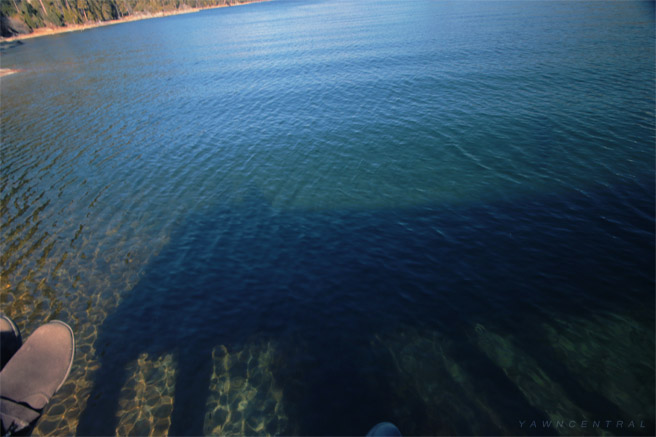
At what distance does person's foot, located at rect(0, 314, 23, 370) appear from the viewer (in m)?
12.6

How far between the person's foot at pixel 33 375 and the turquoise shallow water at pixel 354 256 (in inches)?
77.5

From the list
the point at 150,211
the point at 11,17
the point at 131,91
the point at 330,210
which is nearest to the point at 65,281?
the point at 150,211

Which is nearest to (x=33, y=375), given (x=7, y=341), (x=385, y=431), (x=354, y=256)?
(x=7, y=341)

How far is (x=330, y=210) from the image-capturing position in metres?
24.9

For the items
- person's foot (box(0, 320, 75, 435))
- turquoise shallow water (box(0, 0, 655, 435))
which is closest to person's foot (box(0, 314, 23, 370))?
person's foot (box(0, 320, 75, 435))

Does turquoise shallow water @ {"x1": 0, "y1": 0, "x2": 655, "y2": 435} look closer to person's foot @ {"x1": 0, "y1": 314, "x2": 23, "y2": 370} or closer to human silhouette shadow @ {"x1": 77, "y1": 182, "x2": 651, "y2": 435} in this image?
human silhouette shadow @ {"x1": 77, "y1": 182, "x2": 651, "y2": 435}

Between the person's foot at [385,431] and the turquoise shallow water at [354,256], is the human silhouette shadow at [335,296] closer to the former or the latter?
the turquoise shallow water at [354,256]

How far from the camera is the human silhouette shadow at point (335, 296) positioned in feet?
43.5

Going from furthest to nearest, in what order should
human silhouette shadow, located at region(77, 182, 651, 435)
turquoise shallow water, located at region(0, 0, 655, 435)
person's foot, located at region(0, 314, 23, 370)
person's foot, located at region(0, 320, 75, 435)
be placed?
human silhouette shadow, located at region(77, 182, 651, 435)
turquoise shallow water, located at region(0, 0, 655, 435)
person's foot, located at region(0, 314, 23, 370)
person's foot, located at region(0, 320, 75, 435)

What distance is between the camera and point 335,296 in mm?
17812

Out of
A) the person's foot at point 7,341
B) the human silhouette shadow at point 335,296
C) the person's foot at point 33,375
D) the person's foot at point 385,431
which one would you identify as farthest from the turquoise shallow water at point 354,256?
the person's foot at point 7,341

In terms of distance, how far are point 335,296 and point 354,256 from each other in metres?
3.41

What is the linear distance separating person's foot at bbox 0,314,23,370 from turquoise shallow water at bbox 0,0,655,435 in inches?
109

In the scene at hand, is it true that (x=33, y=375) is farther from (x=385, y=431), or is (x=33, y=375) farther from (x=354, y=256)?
(x=354, y=256)
